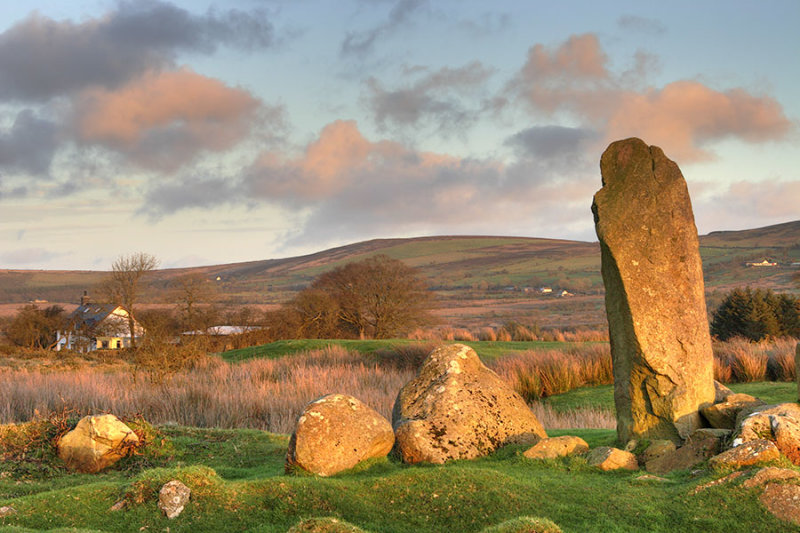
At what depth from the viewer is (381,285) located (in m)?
41.0

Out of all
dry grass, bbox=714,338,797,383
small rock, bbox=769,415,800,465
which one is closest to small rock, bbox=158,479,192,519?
small rock, bbox=769,415,800,465

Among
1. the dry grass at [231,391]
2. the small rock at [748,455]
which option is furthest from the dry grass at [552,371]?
the small rock at [748,455]

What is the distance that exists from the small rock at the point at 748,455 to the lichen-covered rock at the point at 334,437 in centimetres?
405

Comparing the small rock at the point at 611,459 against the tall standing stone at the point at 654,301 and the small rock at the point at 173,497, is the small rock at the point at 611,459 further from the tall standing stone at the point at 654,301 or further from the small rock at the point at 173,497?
the small rock at the point at 173,497

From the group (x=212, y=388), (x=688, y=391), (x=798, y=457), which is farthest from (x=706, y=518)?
(x=212, y=388)

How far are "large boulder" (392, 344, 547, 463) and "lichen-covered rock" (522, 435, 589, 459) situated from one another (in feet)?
1.88

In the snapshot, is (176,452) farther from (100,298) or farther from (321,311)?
(100,298)

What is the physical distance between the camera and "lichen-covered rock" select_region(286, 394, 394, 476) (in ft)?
27.5

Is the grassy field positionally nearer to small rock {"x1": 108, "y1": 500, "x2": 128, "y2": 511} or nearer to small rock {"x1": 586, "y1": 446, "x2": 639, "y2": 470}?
small rock {"x1": 108, "y1": 500, "x2": 128, "y2": 511}

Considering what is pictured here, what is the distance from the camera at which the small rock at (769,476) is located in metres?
6.71

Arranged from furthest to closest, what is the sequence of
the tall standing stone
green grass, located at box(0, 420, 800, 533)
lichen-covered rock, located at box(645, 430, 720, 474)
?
1. the tall standing stone
2. lichen-covered rock, located at box(645, 430, 720, 474)
3. green grass, located at box(0, 420, 800, 533)

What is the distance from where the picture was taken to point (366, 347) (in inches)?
1102

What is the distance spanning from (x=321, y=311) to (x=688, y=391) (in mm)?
33214

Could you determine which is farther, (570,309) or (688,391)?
(570,309)
